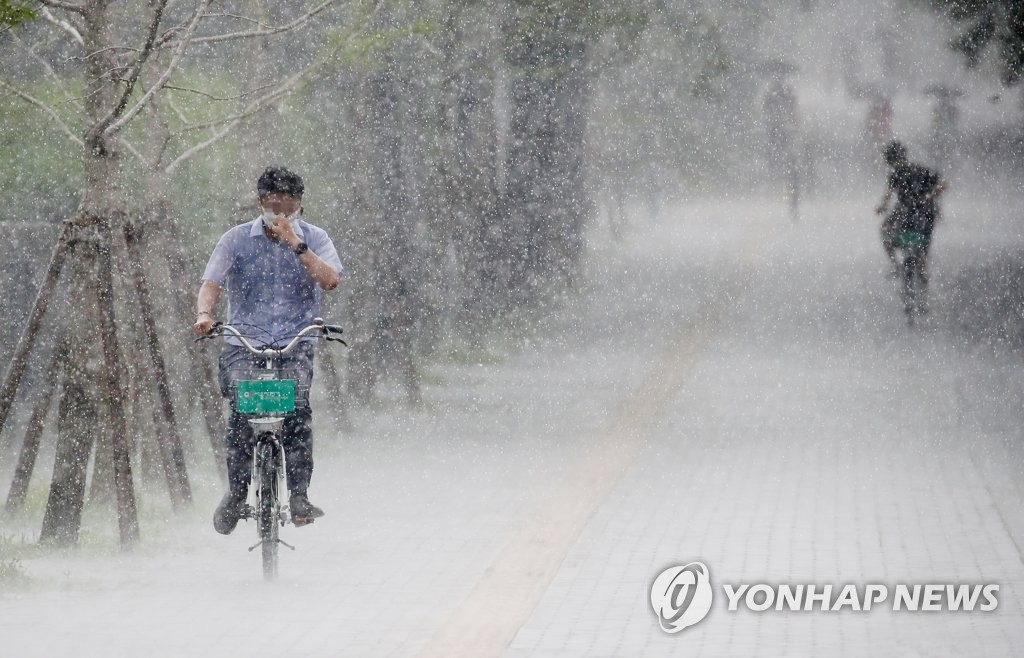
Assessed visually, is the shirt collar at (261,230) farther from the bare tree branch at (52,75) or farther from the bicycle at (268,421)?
the bare tree branch at (52,75)

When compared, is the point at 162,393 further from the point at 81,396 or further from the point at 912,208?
the point at 912,208

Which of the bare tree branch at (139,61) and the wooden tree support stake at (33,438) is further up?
the bare tree branch at (139,61)

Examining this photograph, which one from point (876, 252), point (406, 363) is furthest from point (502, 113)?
point (406, 363)

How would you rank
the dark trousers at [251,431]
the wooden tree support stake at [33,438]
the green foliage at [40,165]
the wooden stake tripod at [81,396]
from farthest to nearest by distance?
the green foliage at [40,165]
the wooden tree support stake at [33,438]
the wooden stake tripod at [81,396]
the dark trousers at [251,431]

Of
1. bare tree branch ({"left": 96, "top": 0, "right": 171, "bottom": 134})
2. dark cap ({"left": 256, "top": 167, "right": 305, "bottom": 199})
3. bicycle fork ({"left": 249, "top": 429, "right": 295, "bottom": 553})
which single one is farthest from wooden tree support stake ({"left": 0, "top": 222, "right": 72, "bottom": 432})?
bicycle fork ({"left": 249, "top": 429, "right": 295, "bottom": 553})

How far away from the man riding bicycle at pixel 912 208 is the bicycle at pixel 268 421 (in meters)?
14.6

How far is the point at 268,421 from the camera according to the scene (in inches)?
318

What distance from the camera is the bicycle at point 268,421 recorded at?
26.0 ft

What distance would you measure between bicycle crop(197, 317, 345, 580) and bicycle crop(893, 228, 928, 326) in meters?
13.4

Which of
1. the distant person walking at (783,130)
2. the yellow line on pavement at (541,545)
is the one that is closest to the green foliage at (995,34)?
the yellow line on pavement at (541,545)

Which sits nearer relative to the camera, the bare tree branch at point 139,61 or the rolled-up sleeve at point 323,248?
the rolled-up sleeve at point 323,248

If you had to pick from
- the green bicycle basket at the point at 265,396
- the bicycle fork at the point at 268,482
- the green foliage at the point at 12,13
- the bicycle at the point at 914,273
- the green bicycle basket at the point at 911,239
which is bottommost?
the bicycle at the point at 914,273

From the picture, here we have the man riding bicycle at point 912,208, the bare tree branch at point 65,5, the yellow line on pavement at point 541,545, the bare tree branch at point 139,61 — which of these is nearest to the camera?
the yellow line on pavement at point 541,545

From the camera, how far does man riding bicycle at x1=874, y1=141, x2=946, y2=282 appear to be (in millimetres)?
22125
